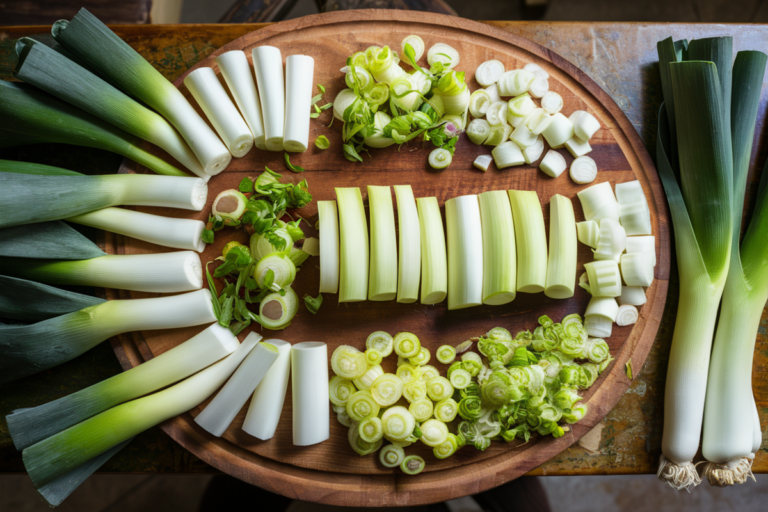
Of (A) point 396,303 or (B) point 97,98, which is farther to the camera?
(A) point 396,303

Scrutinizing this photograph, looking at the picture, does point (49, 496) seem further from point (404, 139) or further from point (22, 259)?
point (404, 139)

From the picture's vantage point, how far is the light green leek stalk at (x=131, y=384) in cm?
172

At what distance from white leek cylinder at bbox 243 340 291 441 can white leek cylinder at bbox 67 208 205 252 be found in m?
0.55

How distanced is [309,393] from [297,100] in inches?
45.9

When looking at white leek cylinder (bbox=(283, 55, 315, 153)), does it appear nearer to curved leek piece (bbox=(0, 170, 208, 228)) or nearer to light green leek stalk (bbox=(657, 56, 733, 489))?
curved leek piece (bbox=(0, 170, 208, 228))

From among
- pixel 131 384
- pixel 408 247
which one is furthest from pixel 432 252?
pixel 131 384

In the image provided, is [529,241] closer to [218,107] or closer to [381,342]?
[381,342]

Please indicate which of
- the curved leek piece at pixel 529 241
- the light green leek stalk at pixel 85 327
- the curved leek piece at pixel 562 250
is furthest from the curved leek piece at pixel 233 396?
the curved leek piece at pixel 562 250

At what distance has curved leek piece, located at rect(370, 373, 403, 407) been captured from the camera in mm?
1851

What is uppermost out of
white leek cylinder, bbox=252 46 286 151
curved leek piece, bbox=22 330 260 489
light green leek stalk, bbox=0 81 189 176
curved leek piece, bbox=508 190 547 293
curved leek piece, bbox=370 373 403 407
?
white leek cylinder, bbox=252 46 286 151

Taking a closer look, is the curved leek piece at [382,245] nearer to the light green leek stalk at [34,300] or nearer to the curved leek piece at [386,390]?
the curved leek piece at [386,390]

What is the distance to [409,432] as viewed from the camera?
1803 millimetres

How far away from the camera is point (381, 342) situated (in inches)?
75.9

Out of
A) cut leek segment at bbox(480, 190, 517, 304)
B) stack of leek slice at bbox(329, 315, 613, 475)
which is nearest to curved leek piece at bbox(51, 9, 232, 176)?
stack of leek slice at bbox(329, 315, 613, 475)
